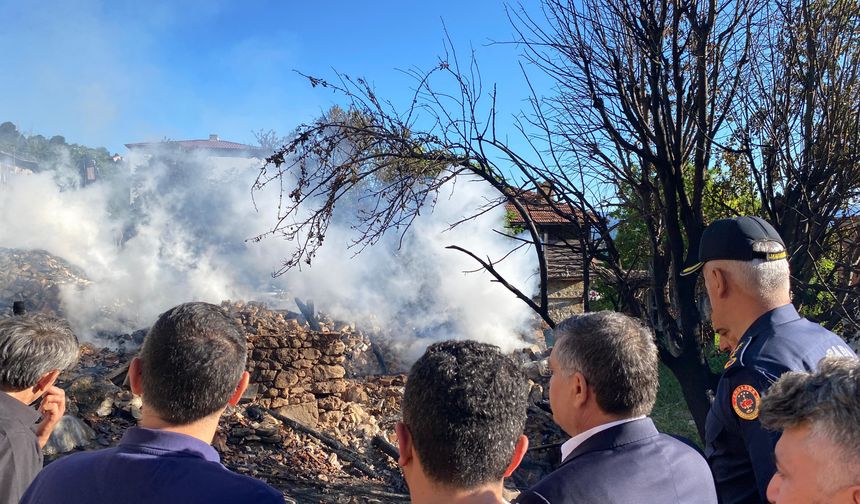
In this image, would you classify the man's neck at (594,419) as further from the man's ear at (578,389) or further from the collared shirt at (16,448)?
the collared shirt at (16,448)

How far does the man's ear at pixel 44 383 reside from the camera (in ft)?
8.00

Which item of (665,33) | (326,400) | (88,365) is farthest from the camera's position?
(88,365)

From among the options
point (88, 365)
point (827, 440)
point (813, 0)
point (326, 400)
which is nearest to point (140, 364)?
point (827, 440)

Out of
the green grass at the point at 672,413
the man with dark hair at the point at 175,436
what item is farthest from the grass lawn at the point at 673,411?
the man with dark hair at the point at 175,436

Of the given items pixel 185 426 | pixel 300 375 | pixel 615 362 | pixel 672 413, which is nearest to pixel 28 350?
pixel 185 426

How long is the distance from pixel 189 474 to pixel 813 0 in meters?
4.55

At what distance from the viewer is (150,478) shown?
64.7 inches

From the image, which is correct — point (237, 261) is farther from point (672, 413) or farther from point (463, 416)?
point (463, 416)

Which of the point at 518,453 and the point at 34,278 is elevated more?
the point at 518,453

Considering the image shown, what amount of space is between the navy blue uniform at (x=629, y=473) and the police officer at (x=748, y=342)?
8.1 inches

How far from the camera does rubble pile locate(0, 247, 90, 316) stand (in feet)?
52.3

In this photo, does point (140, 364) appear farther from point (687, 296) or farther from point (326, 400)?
point (326, 400)

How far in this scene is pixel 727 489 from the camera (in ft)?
7.45

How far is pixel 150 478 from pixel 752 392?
178cm
